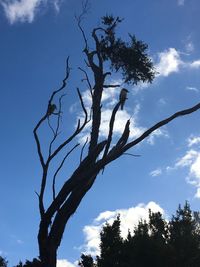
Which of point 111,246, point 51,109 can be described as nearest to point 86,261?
point 111,246

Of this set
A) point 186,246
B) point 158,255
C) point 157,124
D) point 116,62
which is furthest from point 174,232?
point 157,124

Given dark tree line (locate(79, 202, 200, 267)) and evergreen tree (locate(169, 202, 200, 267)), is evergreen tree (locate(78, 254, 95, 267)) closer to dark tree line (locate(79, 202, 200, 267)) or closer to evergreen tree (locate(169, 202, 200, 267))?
dark tree line (locate(79, 202, 200, 267))

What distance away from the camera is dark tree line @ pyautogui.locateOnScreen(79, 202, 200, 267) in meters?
28.9

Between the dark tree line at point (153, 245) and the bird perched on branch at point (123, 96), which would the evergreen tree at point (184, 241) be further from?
the bird perched on branch at point (123, 96)

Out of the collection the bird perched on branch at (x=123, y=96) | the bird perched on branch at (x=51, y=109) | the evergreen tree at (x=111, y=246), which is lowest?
the bird perched on branch at (x=51, y=109)

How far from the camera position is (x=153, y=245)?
96.1ft

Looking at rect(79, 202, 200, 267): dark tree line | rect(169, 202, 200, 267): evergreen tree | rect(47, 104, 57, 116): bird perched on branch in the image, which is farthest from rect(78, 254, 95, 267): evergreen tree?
rect(47, 104, 57, 116): bird perched on branch

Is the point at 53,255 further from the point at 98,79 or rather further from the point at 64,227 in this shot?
the point at 98,79

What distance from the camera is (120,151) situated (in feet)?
47.8

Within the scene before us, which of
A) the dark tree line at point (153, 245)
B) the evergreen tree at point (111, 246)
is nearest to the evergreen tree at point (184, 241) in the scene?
the dark tree line at point (153, 245)

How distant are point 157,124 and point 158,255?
15.9 metres

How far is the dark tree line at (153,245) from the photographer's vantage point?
2888 centimetres

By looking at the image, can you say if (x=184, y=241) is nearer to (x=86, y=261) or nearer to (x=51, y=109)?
(x=86, y=261)

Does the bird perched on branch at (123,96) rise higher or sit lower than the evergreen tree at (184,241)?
lower
